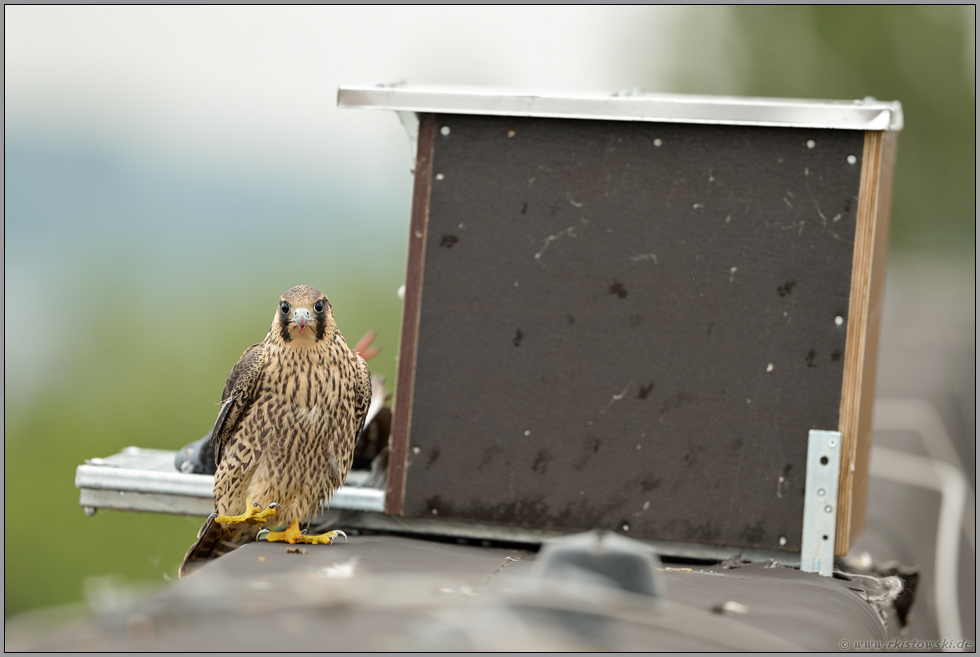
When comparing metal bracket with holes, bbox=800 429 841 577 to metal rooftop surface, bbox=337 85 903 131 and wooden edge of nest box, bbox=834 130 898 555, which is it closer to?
wooden edge of nest box, bbox=834 130 898 555

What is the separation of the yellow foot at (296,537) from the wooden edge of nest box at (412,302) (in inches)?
11.6

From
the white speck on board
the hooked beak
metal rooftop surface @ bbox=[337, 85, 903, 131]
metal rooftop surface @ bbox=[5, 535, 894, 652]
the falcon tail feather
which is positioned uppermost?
metal rooftop surface @ bbox=[337, 85, 903, 131]

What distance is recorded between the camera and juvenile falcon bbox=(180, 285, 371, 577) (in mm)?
3076

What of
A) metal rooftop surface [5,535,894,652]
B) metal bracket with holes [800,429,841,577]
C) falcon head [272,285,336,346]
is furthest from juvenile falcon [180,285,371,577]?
metal bracket with holes [800,429,841,577]

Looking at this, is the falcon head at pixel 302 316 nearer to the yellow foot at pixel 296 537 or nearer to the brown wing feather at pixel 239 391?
the brown wing feather at pixel 239 391

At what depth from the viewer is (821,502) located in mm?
2912

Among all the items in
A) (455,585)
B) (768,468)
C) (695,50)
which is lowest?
(455,585)

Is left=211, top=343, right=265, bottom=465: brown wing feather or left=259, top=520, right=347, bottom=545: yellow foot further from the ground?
left=211, top=343, right=265, bottom=465: brown wing feather

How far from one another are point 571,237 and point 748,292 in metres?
0.51

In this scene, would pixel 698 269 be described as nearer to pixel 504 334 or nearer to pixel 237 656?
pixel 504 334

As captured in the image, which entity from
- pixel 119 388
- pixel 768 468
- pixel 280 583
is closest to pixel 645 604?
pixel 280 583

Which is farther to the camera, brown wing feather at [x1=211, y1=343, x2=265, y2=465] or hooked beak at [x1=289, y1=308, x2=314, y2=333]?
brown wing feather at [x1=211, y1=343, x2=265, y2=465]

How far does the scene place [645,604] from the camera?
1765 mm

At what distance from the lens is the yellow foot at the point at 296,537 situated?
9.58 ft
